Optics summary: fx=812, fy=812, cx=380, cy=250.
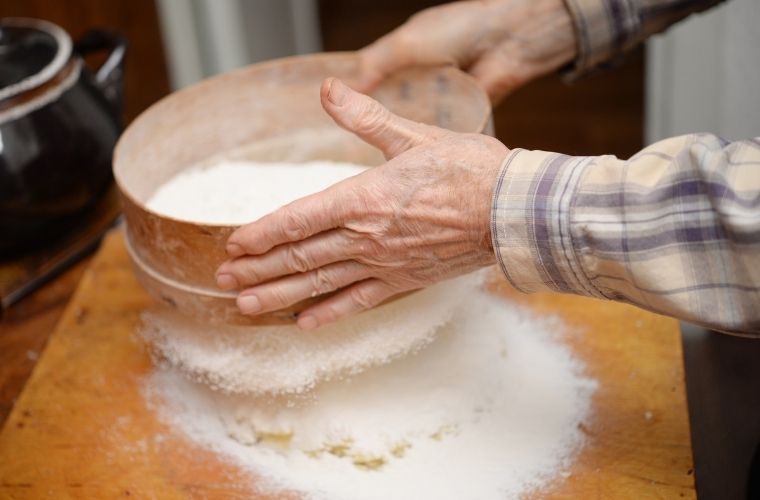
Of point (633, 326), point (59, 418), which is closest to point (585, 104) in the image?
point (633, 326)

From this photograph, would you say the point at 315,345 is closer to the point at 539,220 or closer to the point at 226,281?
the point at 226,281

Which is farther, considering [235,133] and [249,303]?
[235,133]

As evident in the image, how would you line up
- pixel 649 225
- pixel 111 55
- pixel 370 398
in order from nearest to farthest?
pixel 649 225 < pixel 370 398 < pixel 111 55

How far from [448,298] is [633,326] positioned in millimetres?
272

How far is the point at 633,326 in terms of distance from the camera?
1005 mm

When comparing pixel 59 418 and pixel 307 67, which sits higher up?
pixel 307 67

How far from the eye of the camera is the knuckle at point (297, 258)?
2.51ft

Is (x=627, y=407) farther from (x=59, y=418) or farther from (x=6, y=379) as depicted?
(x=6, y=379)

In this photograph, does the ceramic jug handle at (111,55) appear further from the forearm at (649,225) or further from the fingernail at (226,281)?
the forearm at (649,225)

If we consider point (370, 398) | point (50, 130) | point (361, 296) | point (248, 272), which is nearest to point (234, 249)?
point (248, 272)

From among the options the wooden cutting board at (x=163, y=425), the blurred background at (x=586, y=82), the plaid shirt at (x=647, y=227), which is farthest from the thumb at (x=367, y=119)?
the blurred background at (x=586, y=82)

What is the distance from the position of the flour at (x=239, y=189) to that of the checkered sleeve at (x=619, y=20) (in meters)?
0.36

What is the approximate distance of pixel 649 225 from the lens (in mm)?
665

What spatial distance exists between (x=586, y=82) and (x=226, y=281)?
7.31 feet
